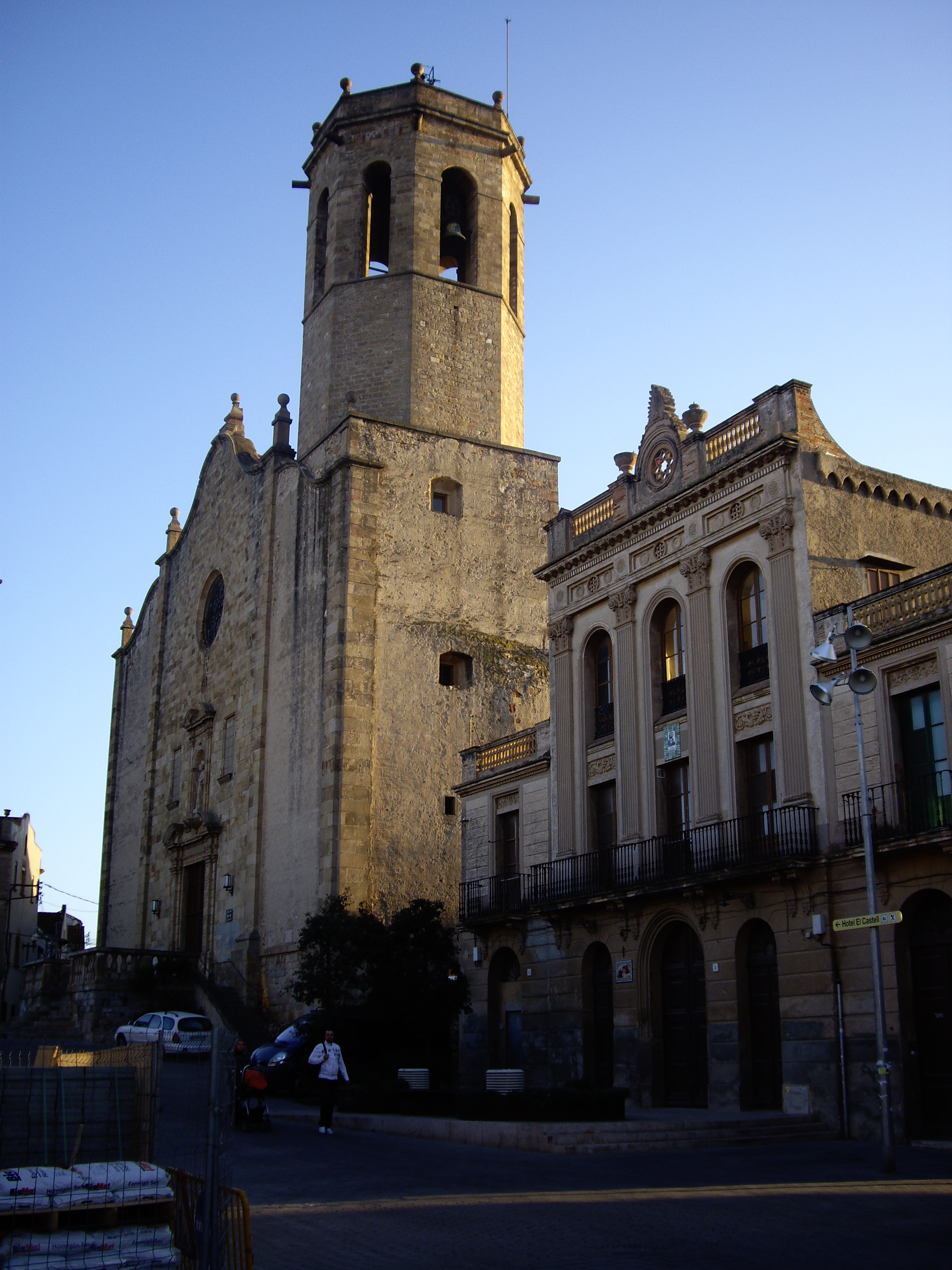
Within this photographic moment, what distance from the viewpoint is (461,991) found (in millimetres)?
27719

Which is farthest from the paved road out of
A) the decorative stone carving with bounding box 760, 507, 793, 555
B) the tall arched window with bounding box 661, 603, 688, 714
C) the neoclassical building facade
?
the decorative stone carving with bounding box 760, 507, 793, 555

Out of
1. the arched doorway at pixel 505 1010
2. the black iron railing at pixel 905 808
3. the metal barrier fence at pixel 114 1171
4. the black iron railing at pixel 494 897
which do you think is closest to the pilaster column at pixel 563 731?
the black iron railing at pixel 494 897

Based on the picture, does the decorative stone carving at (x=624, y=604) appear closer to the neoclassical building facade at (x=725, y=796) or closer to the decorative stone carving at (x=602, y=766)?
the neoclassical building facade at (x=725, y=796)

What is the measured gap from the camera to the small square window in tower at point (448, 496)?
117 ft

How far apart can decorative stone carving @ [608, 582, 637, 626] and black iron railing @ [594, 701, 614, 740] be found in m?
1.67

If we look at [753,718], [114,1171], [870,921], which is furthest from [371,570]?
[114,1171]

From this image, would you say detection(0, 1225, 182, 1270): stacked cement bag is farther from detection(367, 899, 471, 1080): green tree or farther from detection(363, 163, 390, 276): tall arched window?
detection(363, 163, 390, 276): tall arched window

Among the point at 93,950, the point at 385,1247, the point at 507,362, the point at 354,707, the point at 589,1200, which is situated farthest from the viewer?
the point at 507,362

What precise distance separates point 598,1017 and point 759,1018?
4.73 meters

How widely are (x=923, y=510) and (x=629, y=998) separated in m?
10.2

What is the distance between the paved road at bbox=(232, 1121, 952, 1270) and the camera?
30.5ft

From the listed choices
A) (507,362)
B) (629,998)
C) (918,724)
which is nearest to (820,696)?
(918,724)

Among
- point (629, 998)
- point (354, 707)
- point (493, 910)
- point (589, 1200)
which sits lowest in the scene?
point (589, 1200)

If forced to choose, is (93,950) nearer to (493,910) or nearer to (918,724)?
(493,910)
